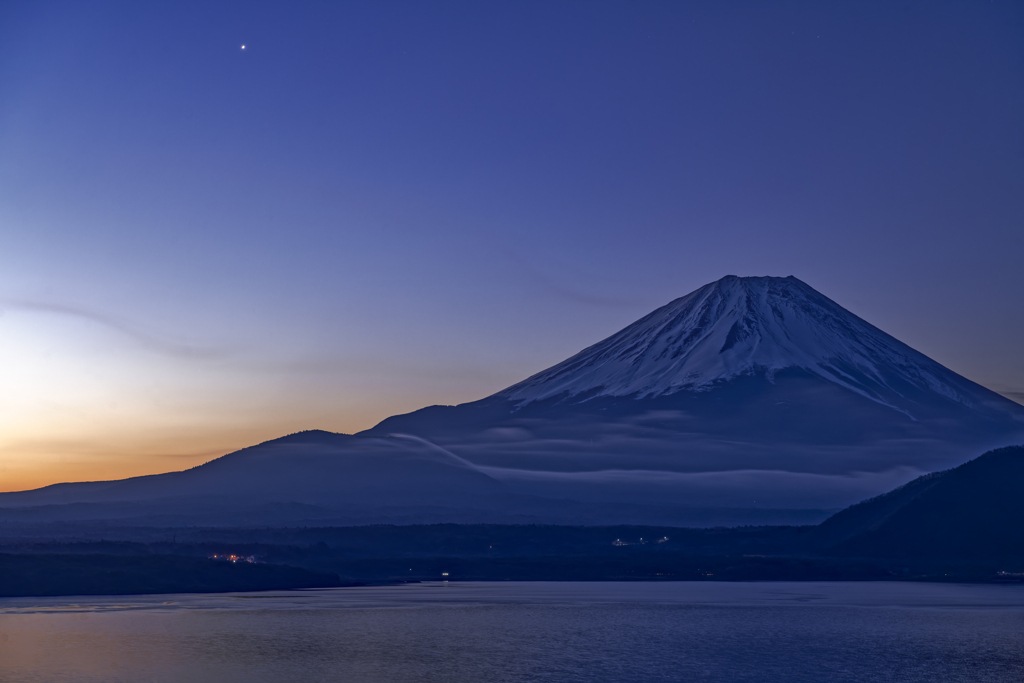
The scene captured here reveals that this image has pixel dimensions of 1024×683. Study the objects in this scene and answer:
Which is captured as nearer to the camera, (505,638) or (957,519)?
(505,638)

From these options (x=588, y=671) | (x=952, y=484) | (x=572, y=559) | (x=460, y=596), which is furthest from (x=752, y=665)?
(x=952, y=484)

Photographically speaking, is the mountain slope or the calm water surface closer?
the calm water surface

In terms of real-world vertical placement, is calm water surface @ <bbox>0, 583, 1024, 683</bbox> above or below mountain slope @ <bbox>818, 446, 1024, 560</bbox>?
below

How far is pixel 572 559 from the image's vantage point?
181000 mm

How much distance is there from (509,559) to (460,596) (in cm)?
6606

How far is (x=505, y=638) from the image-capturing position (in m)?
72.9

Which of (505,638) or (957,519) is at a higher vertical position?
(957,519)

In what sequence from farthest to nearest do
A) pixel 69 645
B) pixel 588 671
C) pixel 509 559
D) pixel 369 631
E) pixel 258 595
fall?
pixel 509 559 < pixel 258 595 < pixel 369 631 < pixel 69 645 < pixel 588 671

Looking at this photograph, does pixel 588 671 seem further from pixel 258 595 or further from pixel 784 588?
pixel 784 588

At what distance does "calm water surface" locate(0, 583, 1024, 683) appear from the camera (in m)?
56.8

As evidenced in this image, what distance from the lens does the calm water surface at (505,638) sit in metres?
56.8

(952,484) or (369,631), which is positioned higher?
(952,484)

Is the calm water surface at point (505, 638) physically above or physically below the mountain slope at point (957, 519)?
below

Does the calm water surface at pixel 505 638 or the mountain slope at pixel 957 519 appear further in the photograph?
the mountain slope at pixel 957 519
